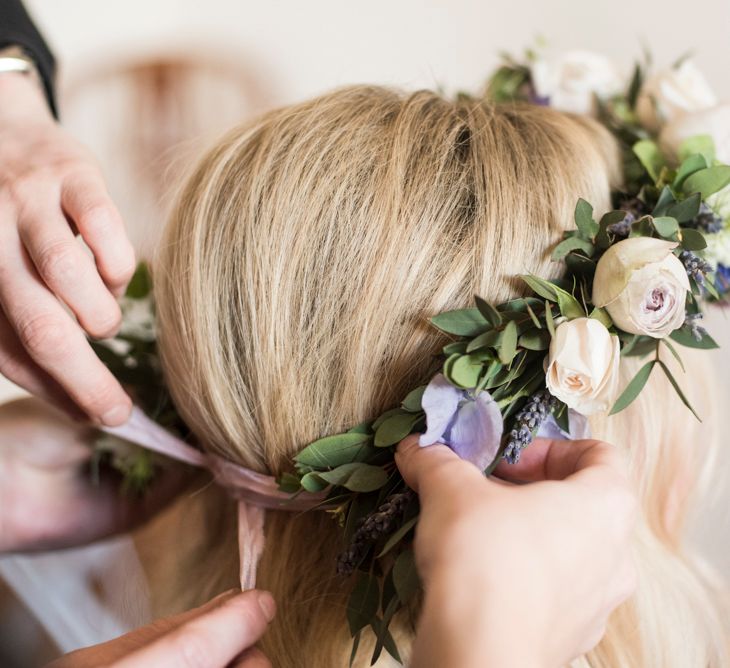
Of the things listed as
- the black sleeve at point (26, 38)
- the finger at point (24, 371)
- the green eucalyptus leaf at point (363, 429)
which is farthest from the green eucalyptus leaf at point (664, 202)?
the black sleeve at point (26, 38)

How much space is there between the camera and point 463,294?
564 millimetres

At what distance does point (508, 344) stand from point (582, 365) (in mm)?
54

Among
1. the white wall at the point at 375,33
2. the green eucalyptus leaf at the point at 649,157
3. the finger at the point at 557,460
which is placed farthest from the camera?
the white wall at the point at 375,33

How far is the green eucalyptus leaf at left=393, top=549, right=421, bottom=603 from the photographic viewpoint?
0.51 metres

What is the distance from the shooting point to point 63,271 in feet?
2.05

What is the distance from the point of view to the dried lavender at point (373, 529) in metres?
0.54

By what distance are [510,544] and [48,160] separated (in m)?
0.58

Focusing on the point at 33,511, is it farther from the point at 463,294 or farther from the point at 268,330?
the point at 463,294

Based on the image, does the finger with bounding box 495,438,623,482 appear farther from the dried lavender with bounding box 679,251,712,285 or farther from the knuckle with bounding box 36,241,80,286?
the knuckle with bounding box 36,241,80,286

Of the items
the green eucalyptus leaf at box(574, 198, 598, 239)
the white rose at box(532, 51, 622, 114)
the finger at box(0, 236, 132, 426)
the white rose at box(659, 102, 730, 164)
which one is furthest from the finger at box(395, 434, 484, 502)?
the white rose at box(532, 51, 622, 114)

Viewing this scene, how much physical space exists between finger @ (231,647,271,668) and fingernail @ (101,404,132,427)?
0.26 metres

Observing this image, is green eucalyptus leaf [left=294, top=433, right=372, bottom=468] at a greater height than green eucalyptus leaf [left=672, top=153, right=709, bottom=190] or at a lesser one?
lesser

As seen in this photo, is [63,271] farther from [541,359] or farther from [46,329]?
[541,359]

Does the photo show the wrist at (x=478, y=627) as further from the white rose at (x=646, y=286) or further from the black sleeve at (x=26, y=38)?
the black sleeve at (x=26, y=38)
